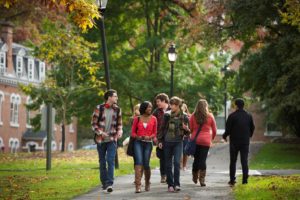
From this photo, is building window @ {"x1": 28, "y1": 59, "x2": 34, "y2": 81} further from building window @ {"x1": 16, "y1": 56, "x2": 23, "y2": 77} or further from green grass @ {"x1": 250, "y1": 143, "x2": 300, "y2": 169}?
green grass @ {"x1": 250, "y1": 143, "x2": 300, "y2": 169}

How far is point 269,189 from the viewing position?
15.0 meters

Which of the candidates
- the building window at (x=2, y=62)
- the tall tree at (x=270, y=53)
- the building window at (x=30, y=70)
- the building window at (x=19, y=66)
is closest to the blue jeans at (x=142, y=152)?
the tall tree at (x=270, y=53)

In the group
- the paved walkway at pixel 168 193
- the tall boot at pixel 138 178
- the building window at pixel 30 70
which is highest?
the building window at pixel 30 70

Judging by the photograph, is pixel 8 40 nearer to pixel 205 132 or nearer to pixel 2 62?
pixel 2 62

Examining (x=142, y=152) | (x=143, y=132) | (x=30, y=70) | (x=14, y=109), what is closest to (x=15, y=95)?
(x=14, y=109)

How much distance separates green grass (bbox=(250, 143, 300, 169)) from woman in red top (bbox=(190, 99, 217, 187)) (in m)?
8.13

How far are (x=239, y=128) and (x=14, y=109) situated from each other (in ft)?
169

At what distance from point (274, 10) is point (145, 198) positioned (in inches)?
663

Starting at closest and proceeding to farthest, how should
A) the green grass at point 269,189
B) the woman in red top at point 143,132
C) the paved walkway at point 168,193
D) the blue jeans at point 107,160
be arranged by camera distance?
1. the green grass at point 269,189
2. the paved walkway at point 168,193
3. the blue jeans at point 107,160
4. the woman in red top at point 143,132

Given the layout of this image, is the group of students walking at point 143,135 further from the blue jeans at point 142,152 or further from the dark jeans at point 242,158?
the dark jeans at point 242,158

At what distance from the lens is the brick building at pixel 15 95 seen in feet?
208

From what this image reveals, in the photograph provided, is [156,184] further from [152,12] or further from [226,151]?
[152,12]

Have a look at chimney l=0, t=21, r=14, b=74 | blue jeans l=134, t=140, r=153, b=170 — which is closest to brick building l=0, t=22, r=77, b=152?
chimney l=0, t=21, r=14, b=74

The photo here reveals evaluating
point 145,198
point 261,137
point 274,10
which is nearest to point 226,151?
point 274,10
